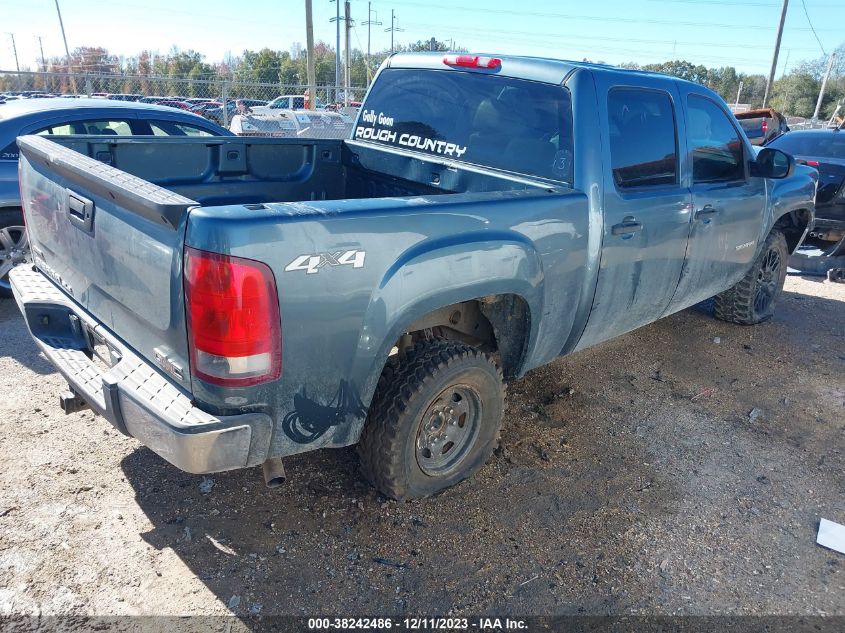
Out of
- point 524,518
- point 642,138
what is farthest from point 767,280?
point 524,518

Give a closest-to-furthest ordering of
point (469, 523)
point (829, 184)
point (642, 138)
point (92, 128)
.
Answer: point (469, 523), point (642, 138), point (92, 128), point (829, 184)

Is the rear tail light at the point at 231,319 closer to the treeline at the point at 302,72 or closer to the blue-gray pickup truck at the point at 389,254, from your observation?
the blue-gray pickup truck at the point at 389,254

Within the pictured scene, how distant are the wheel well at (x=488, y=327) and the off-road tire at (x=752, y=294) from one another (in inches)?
125

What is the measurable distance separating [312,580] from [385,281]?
1278 mm

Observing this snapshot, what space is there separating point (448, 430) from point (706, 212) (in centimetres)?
230

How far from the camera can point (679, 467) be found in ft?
11.8

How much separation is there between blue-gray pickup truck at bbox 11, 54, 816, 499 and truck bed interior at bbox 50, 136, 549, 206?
15 mm

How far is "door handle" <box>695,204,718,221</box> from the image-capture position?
4.02 m

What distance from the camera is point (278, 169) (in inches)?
167

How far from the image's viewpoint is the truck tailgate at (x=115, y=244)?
217 cm

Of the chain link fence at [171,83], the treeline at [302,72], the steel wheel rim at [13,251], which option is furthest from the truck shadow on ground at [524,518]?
the treeline at [302,72]

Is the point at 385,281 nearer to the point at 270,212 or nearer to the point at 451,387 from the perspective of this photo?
the point at 270,212

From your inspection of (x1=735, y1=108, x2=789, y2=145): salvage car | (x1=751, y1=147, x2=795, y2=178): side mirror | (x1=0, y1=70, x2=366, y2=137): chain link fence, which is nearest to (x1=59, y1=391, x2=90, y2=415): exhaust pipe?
(x1=751, y1=147, x2=795, y2=178): side mirror

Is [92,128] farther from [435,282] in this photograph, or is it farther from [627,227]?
[627,227]
